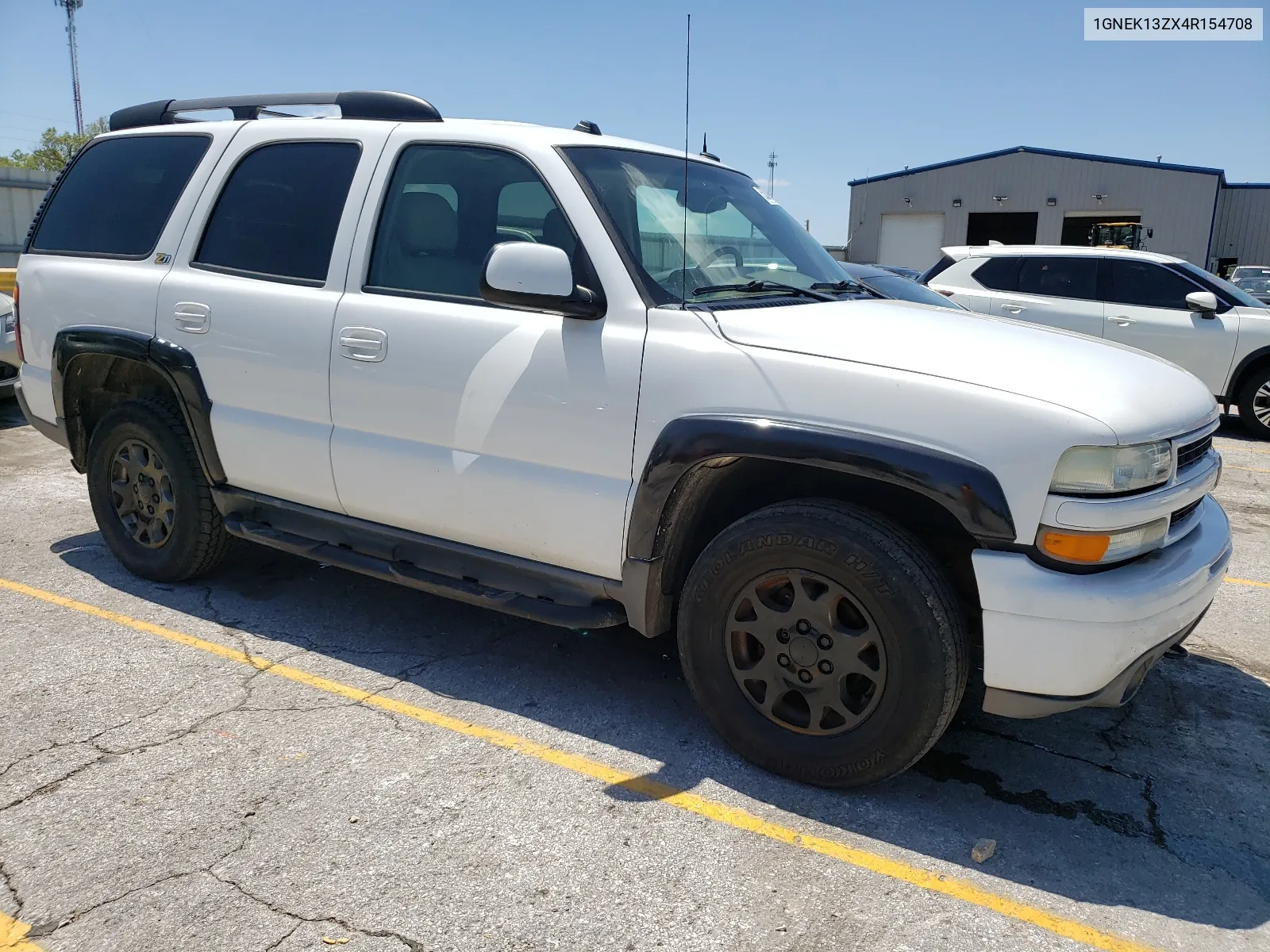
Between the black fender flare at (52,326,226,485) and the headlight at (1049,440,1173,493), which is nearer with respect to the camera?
the headlight at (1049,440,1173,493)

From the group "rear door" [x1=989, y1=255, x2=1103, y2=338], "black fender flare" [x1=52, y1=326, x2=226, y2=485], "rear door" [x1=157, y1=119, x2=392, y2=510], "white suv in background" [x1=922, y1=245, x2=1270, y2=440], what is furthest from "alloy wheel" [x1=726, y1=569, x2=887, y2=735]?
"rear door" [x1=989, y1=255, x2=1103, y2=338]

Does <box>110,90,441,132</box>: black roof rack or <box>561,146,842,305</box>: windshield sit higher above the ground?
<box>110,90,441,132</box>: black roof rack

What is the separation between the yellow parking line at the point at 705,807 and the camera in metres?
2.55

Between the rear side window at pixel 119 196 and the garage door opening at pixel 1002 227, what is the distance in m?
35.4

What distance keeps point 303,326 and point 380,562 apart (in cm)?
99

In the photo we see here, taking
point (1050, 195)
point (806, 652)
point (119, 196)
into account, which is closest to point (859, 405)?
point (806, 652)

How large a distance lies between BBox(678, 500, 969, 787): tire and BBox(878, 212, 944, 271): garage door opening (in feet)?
117

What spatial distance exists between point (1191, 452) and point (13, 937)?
356 centimetres

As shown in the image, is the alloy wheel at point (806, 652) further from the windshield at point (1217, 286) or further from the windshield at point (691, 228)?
the windshield at point (1217, 286)

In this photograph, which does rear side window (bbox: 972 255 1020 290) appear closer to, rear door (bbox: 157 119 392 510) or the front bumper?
rear door (bbox: 157 119 392 510)

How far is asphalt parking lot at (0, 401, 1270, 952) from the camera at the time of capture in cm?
250

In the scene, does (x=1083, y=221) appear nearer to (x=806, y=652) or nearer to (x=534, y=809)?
(x=806, y=652)

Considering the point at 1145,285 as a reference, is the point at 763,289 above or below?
above

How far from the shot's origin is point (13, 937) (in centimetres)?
242
